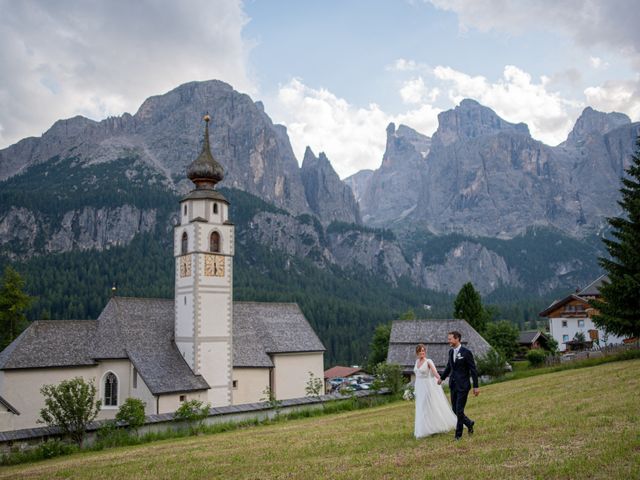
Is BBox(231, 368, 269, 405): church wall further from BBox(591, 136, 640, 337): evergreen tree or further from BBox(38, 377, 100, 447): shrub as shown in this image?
BBox(591, 136, 640, 337): evergreen tree

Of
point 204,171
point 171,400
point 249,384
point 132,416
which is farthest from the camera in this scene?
point 249,384

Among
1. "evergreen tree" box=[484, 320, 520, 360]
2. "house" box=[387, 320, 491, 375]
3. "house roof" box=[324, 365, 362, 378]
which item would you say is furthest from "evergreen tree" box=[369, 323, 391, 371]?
"house roof" box=[324, 365, 362, 378]

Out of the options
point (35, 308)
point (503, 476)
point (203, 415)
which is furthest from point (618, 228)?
point (35, 308)

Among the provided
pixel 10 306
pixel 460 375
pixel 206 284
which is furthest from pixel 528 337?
pixel 460 375

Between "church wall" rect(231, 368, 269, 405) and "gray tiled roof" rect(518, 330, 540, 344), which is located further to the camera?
"gray tiled roof" rect(518, 330, 540, 344)

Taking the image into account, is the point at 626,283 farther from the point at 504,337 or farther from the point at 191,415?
the point at 504,337

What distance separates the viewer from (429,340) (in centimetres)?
5812

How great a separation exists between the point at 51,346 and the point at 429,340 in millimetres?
34564

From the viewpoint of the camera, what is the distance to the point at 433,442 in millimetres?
13680

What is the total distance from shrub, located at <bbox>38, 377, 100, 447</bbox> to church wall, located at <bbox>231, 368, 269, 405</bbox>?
15031 millimetres

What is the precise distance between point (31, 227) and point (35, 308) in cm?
7391

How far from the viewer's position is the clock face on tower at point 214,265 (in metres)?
40.9

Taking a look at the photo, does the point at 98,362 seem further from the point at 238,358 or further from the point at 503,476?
the point at 503,476

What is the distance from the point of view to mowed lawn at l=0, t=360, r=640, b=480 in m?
10.7
